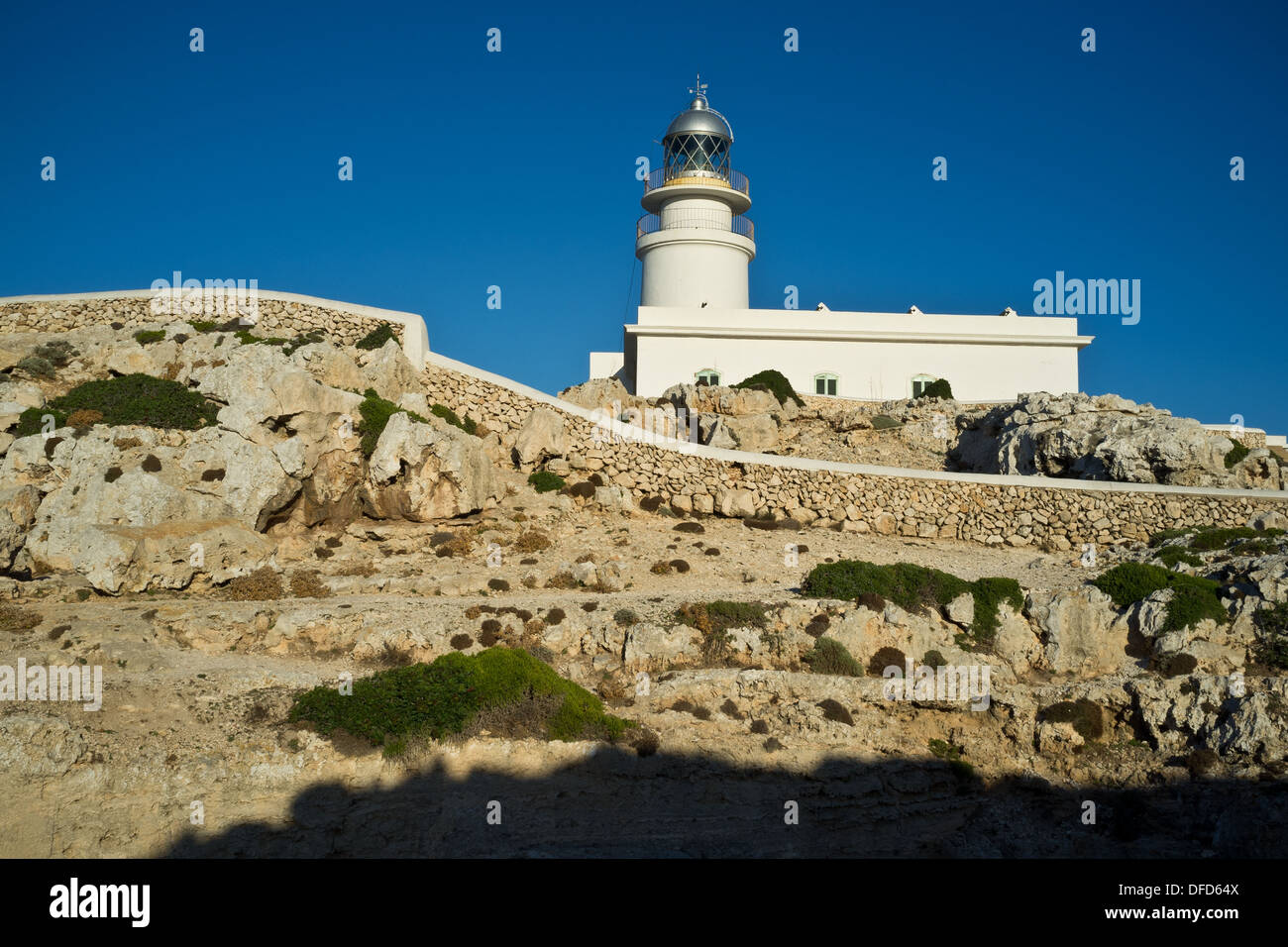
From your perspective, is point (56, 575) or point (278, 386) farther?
point (278, 386)

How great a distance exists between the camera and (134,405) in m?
21.9

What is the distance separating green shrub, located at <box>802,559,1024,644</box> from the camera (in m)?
18.6

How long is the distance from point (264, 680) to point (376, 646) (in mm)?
2087

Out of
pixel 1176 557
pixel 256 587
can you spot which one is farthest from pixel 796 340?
pixel 256 587

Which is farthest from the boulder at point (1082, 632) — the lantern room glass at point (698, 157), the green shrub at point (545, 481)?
the lantern room glass at point (698, 157)

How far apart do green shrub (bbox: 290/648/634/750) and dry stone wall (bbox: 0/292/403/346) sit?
50.2ft

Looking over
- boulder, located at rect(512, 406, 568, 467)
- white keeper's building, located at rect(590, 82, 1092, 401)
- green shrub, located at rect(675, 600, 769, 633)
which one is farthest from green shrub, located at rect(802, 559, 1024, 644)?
white keeper's building, located at rect(590, 82, 1092, 401)

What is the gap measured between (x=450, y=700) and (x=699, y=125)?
1288 inches

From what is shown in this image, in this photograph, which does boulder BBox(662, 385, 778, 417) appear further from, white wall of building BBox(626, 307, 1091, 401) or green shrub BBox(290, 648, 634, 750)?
green shrub BBox(290, 648, 634, 750)

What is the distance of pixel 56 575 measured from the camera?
57.1ft

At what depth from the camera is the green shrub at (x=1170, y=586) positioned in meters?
17.5

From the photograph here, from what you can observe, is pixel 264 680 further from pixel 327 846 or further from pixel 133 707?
pixel 327 846

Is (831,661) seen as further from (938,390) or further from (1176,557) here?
(938,390)
